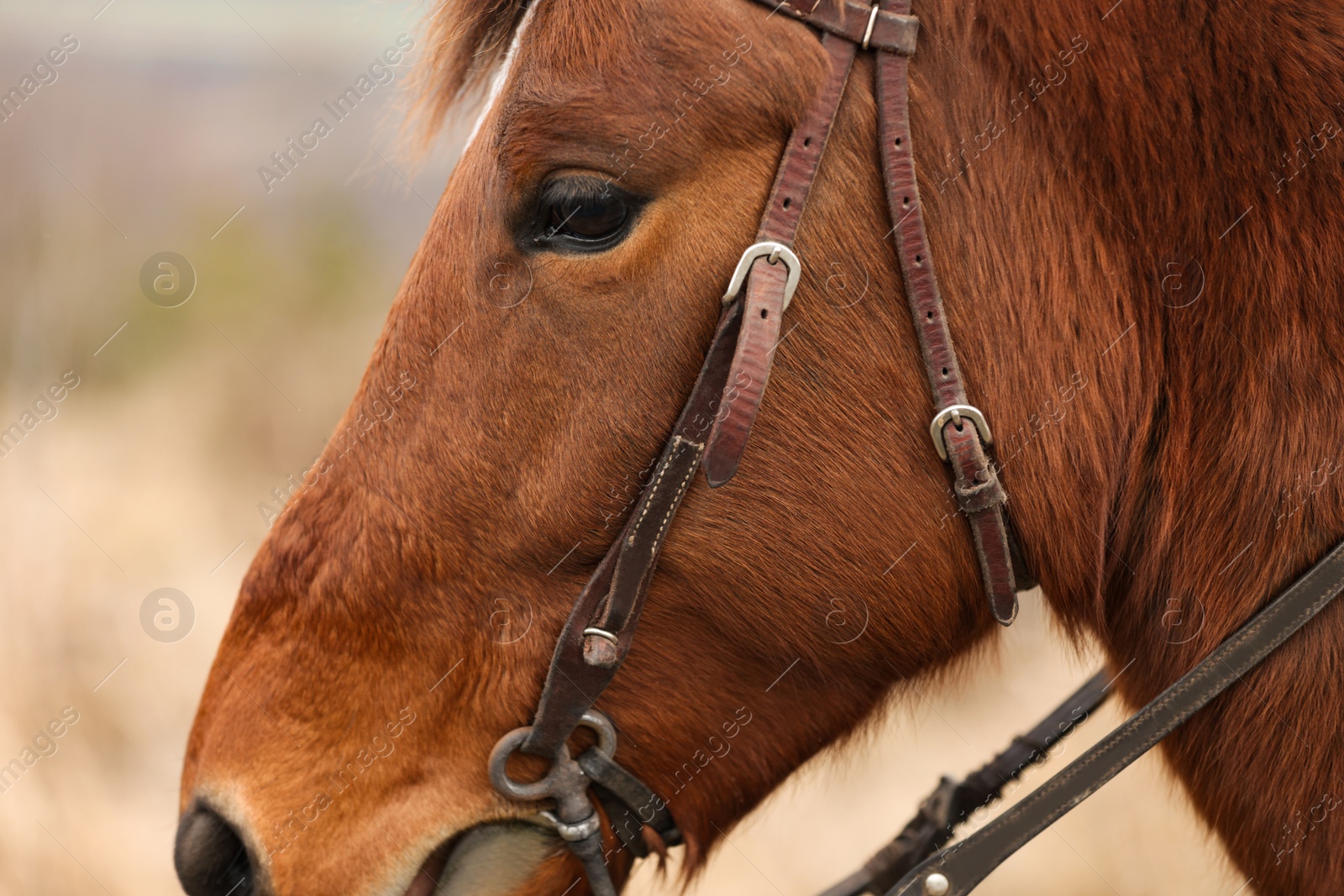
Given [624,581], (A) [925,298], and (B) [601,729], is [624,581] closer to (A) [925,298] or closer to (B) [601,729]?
(B) [601,729]

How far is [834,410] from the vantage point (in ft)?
4.43

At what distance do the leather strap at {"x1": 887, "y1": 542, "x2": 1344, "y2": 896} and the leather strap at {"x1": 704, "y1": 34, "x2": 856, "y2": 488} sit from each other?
2.19 ft

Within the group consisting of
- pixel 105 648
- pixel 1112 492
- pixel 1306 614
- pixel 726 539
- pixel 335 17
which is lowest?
pixel 1306 614

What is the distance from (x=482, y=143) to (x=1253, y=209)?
1.10 m

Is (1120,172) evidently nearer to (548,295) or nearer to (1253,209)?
(1253,209)

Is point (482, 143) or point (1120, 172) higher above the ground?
point (482, 143)

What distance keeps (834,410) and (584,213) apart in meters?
0.45

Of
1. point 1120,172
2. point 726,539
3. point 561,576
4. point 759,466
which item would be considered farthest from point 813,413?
point 1120,172

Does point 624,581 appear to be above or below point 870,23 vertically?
below

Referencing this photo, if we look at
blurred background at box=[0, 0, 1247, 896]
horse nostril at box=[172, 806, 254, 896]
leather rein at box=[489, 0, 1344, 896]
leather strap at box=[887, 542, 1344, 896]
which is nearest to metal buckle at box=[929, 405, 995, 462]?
leather rein at box=[489, 0, 1344, 896]

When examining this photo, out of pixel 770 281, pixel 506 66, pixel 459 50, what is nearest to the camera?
pixel 770 281

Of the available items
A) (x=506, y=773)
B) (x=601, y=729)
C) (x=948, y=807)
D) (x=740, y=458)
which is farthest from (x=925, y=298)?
(x=948, y=807)

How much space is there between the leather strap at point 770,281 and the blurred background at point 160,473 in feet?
2.26

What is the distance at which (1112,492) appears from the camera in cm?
139
